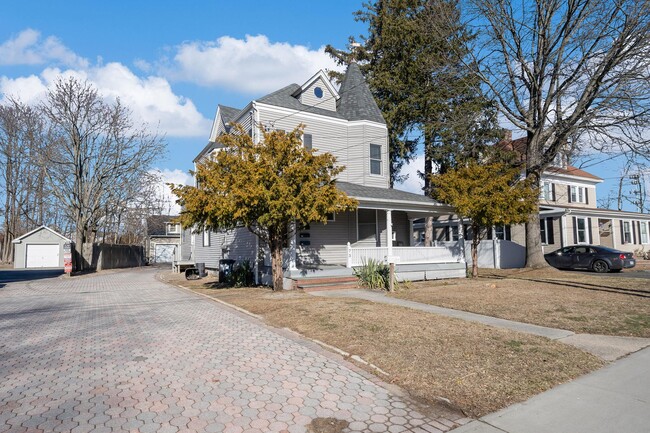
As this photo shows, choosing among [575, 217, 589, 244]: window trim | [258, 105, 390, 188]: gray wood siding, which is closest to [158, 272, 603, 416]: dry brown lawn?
[258, 105, 390, 188]: gray wood siding

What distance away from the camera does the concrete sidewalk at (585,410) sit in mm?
3764

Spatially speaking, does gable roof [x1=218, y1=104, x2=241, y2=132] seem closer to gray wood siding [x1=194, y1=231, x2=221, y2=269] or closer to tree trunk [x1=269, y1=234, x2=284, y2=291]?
gray wood siding [x1=194, y1=231, x2=221, y2=269]

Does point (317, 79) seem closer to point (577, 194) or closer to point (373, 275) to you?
point (373, 275)

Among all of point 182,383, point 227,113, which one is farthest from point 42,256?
point 182,383

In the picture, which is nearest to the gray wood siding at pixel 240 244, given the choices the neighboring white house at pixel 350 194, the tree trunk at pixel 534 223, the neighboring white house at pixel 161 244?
the neighboring white house at pixel 350 194

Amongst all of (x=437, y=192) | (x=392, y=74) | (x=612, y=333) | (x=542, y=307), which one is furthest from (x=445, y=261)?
(x=392, y=74)

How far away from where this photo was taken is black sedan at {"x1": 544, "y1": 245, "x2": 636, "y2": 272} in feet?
66.9

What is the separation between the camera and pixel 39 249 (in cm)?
4081

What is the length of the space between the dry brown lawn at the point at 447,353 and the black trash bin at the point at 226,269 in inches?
330

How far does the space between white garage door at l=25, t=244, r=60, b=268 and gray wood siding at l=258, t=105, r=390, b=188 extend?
3525cm

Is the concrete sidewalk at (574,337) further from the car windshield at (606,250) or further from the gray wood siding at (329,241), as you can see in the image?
the car windshield at (606,250)

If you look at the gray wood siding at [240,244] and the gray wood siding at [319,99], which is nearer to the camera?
the gray wood siding at [240,244]

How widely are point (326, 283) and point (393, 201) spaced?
14.2 feet

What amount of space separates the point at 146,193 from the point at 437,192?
24084mm
